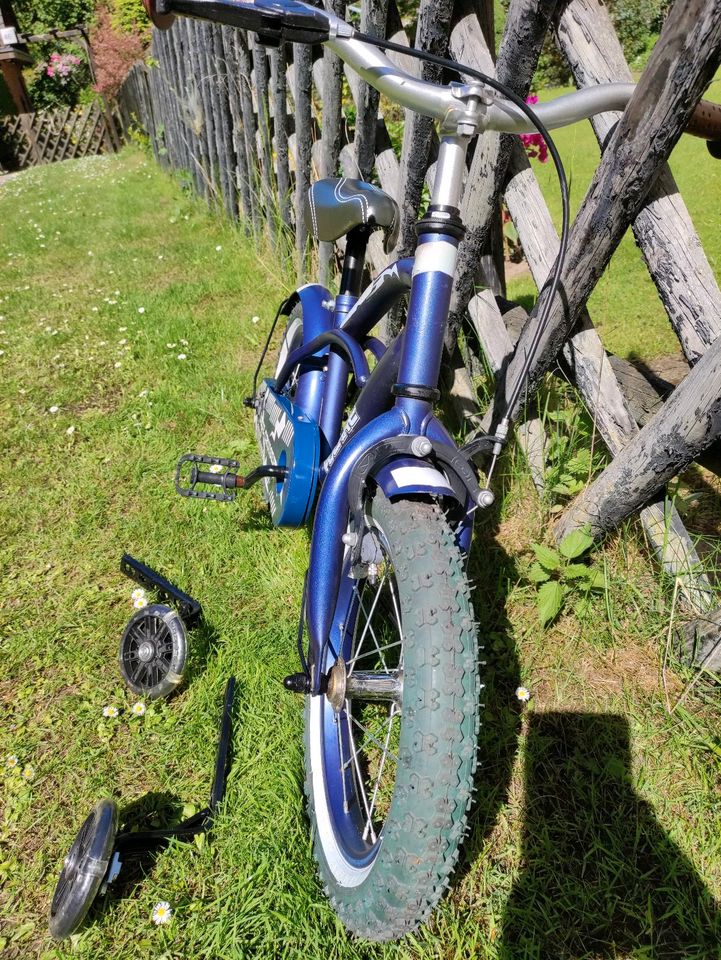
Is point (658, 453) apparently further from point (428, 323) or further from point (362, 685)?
point (362, 685)

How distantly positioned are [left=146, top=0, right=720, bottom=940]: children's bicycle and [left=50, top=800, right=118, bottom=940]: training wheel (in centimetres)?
44

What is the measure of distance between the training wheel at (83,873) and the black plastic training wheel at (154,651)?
0.47 meters

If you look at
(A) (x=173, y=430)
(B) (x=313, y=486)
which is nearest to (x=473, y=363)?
(B) (x=313, y=486)

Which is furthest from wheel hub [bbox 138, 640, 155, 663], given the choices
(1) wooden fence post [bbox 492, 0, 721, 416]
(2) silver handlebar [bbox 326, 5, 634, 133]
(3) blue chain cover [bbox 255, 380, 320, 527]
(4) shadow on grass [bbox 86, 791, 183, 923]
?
(2) silver handlebar [bbox 326, 5, 634, 133]

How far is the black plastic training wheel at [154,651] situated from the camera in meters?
1.81

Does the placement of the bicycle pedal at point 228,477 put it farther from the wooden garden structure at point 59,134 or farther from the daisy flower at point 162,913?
the wooden garden structure at point 59,134

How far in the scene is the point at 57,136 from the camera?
14.0 metres

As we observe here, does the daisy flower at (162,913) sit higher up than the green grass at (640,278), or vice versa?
the green grass at (640,278)

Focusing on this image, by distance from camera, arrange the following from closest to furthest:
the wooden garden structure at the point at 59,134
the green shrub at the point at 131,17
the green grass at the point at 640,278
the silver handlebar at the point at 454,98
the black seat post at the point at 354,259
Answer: the silver handlebar at the point at 454,98, the black seat post at the point at 354,259, the green grass at the point at 640,278, the wooden garden structure at the point at 59,134, the green shrub at the point at 131,17

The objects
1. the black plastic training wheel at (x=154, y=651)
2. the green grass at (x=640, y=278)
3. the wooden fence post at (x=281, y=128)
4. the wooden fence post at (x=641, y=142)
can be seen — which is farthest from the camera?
the wooden fence post at (x=281, y=128)

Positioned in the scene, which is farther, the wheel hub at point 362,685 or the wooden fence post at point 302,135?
the wooden fence post at point 302,135

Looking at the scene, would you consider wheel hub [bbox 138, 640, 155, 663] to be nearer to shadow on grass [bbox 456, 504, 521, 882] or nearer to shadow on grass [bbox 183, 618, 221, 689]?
shadow on grass [bbox 183, 618, 221, 689]

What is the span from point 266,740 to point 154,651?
16.8 inches

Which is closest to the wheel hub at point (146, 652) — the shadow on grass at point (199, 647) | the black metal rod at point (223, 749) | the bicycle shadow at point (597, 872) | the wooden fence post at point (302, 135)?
the shadow on grass at point (199, 647)
